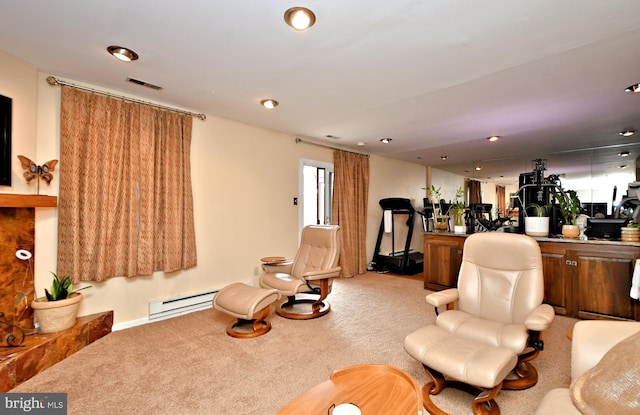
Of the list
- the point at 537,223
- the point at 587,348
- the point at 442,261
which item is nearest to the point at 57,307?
the point at 587,348

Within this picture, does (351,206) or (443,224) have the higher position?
(351,206)

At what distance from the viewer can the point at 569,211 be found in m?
3.47

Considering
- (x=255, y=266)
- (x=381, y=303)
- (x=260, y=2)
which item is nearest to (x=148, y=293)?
(x=255, y=266)

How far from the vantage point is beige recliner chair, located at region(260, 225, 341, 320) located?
10.4ft

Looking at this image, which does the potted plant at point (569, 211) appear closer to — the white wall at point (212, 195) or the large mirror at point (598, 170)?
the large mirror at point (598, 170)

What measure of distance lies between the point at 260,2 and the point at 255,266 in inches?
128

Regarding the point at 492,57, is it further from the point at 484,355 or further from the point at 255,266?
the point at 255,266

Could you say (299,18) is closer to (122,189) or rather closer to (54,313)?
(122,189)

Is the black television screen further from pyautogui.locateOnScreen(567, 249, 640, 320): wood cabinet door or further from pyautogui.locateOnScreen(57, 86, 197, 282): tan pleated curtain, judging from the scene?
pyautogui.locateOnScreen(57, 86, 197, 282): tan pleated curtain

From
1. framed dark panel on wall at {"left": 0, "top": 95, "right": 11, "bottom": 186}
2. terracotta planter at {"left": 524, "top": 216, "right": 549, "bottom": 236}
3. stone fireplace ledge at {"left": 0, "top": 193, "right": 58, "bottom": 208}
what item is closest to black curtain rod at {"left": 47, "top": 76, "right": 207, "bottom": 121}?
framed dark panel on wall at {"left": 0, "top": 95, "right": 11, "bottom": 186}

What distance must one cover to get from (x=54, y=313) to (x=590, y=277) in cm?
512

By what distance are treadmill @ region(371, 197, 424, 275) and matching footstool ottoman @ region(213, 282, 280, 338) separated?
319 cm

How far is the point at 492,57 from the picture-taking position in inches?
87.4

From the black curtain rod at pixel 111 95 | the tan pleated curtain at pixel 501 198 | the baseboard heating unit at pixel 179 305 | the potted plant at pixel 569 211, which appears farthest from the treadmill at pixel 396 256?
the black curtain rod at pixel 111 95
